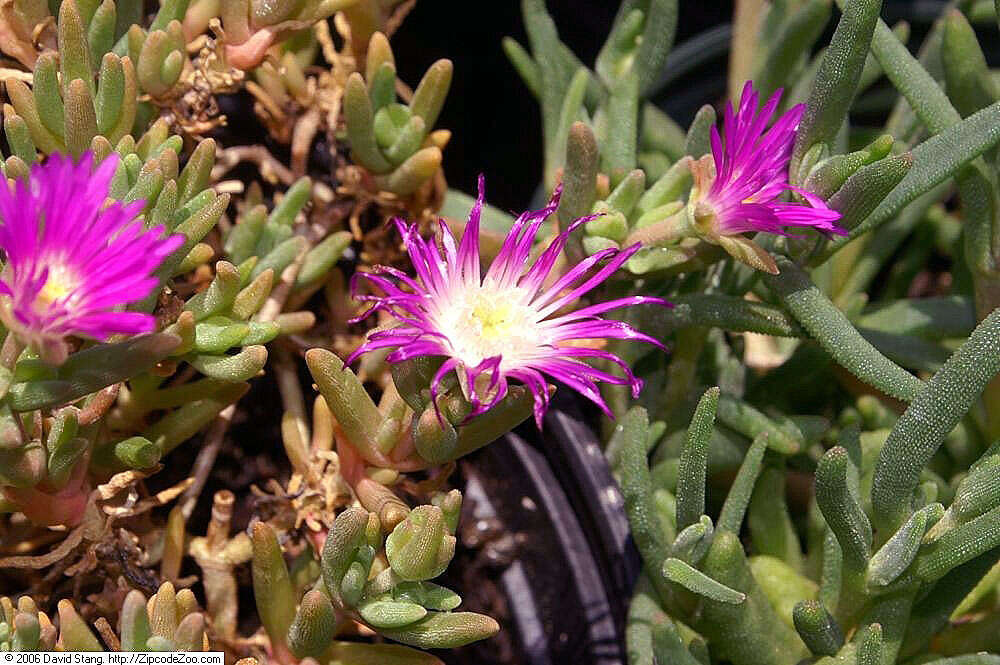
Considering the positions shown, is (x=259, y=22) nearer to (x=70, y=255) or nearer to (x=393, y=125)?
(x=393, y=125)

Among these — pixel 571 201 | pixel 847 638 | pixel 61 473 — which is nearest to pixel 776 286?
pixel 571 201

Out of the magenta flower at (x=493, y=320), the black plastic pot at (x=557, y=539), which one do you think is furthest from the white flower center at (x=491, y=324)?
the black plastic pot at (x=557, y=539)

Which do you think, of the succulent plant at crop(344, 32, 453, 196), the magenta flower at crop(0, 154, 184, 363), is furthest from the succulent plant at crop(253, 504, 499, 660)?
the succulent plant at crop(344, 32, 453, 196)

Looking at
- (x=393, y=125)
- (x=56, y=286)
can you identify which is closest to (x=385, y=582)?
(x=56, y=286)

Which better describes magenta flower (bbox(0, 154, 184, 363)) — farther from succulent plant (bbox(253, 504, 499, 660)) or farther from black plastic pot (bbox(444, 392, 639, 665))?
black plastic pot (bbox(444, 392, 639, 665))

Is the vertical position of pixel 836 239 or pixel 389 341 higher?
pixel 836 239

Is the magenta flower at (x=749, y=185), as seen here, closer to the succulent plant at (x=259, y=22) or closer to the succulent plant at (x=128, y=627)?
Answer: the succulent plant at (x=259, y=22)

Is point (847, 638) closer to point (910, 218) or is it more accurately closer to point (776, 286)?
point (776, 286)
